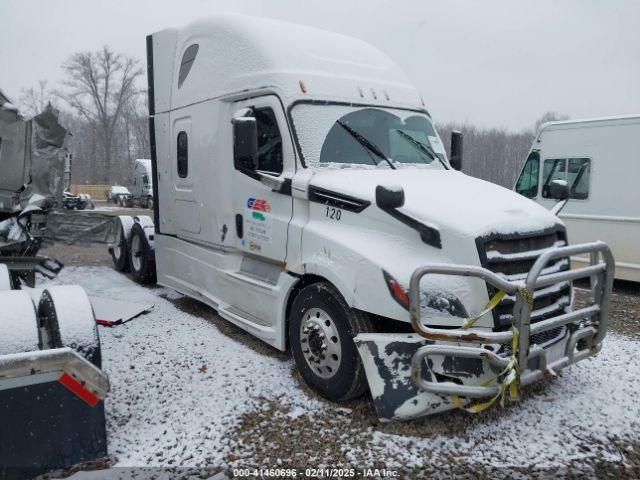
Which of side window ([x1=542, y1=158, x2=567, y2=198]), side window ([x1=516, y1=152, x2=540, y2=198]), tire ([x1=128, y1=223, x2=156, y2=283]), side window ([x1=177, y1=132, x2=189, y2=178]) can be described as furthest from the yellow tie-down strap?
side window ([x1=516, y1=152, x2=540, y2=198])

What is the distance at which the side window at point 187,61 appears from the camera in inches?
243

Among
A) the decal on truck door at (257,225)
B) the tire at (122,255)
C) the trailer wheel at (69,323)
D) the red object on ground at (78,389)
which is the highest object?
the decal on truck door at (257,225)

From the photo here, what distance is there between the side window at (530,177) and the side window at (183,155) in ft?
22.6

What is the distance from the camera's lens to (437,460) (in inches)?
137

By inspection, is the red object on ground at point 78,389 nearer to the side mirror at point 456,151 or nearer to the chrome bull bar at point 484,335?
the chrome bull bar at point 484,335

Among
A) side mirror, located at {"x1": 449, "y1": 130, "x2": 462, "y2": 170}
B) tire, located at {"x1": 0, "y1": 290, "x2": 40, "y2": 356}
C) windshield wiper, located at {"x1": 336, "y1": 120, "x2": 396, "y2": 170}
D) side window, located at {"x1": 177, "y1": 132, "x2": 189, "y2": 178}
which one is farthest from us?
side window, located at {"x1": 177, "y1": 132, "x2": 189, "y2": 178}

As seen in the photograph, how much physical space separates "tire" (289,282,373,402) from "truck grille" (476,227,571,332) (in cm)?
101

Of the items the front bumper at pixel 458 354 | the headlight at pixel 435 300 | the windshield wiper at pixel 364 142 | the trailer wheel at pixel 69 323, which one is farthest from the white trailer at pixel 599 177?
the trailer wheel at pixel 69 323

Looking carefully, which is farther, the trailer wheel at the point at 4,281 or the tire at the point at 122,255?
the tire at the point at 122,255

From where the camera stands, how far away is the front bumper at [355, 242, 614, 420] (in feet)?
11.0

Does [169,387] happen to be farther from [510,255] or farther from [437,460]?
[510,255]

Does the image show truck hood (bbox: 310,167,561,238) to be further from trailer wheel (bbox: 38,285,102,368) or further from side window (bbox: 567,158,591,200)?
side window (bbox: 567,158,591,200)

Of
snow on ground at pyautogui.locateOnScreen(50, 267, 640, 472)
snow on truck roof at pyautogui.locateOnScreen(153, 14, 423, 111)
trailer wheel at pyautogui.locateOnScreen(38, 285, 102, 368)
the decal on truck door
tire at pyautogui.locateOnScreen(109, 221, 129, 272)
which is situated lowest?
snow on ground at pyautogui.locateOnScreen(50, 267, 640, 472)

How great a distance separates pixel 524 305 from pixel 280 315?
2.27 metres
